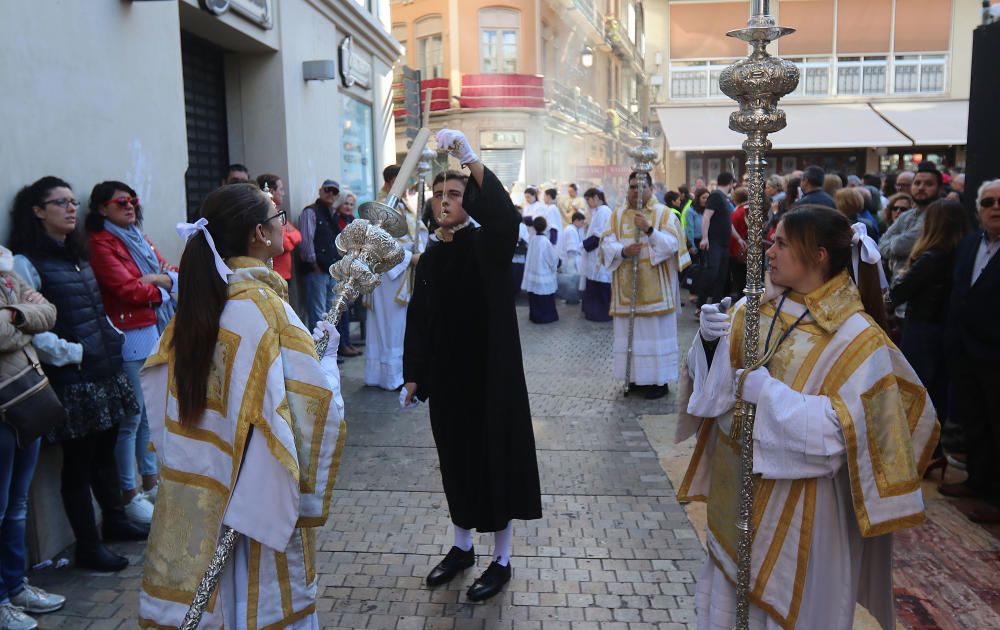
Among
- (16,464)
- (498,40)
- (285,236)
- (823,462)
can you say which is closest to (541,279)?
(285,236)

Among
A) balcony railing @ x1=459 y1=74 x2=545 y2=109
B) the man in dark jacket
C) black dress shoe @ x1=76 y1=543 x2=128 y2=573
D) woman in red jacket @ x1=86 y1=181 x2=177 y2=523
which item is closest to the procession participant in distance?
the man in dark jacket

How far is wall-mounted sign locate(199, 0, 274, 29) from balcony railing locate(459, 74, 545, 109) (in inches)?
695

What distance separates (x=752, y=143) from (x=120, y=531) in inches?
148

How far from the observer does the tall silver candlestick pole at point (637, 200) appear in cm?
736

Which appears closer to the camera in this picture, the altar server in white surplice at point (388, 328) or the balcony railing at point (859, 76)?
the altar server in white surplice at point (388, 328)

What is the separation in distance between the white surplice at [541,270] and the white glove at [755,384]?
30.9ft

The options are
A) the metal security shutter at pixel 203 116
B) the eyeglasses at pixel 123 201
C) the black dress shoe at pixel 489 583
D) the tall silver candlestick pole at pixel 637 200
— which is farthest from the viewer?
the metal security shutter at pixel 203 116

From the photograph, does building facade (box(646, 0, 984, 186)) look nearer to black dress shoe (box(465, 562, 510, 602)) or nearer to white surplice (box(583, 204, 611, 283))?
white surplice (box(583, 204, 611, 283))

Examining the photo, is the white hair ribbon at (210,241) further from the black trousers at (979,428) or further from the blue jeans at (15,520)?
the black trousers at (979,428)

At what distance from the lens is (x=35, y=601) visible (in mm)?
3668

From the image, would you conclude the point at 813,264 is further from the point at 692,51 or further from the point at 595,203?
the point at 692,51

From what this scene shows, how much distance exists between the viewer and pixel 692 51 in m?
25.6

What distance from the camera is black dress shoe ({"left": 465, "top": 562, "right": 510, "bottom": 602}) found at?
3758 mm

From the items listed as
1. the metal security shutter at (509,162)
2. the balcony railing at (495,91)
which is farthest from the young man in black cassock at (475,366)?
the balcony railing at (495,91)
